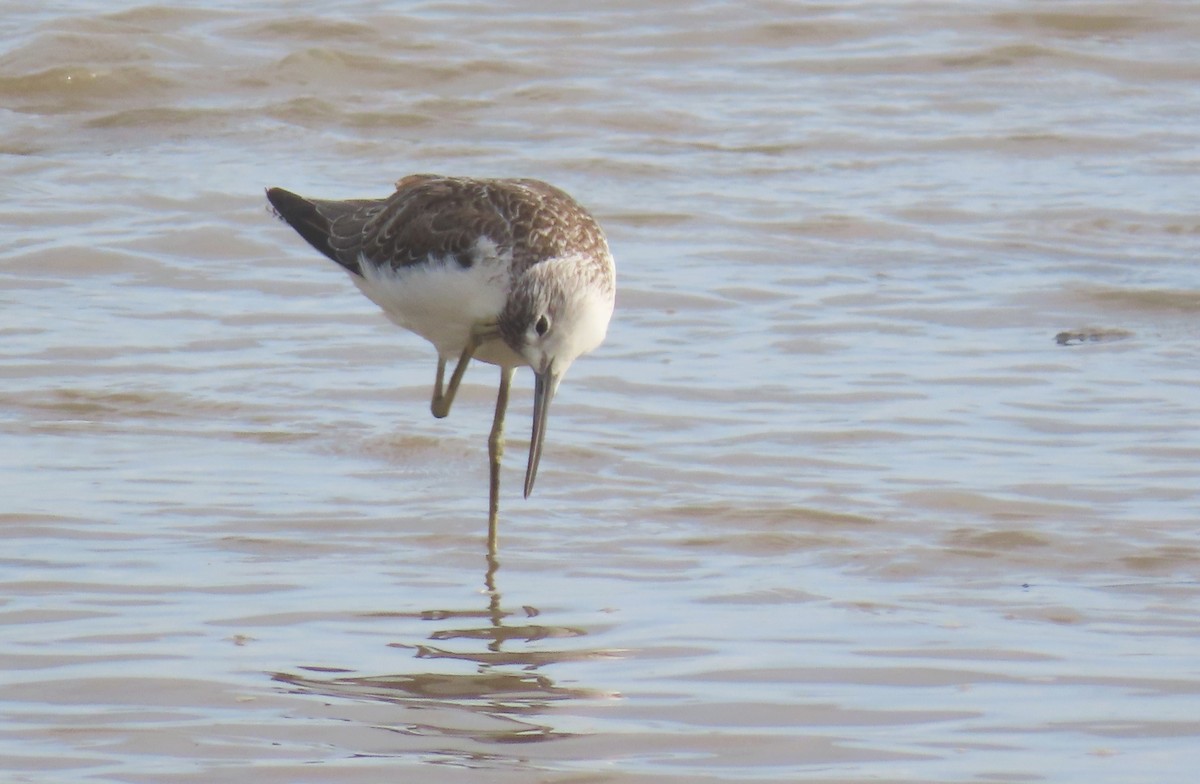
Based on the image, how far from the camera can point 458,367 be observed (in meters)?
6.77

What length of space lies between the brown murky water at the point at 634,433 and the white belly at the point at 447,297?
511 mm

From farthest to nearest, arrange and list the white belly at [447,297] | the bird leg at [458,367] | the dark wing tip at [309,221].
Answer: the dark wing tip at [309,221] < the bird leg at [458,367] < the white belly at [447,297]

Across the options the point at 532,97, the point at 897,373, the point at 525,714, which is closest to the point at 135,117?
the point at 532,97

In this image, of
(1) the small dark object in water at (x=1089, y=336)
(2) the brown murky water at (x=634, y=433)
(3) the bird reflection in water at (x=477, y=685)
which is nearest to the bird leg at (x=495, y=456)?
(2) the brown murky water at (x=634, y=433)

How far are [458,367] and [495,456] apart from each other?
14.4 inches

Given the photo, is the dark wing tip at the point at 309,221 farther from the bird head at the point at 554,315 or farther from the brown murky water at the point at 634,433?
the bird head at the point at 554,315

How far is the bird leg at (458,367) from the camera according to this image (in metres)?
6.36

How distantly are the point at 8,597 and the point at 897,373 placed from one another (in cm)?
389

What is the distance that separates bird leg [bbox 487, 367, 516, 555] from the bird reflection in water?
2.45 feet

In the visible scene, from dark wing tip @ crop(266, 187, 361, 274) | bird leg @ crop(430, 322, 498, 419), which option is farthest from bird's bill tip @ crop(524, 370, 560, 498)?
dark wing tip @ crop(266, 187, 361, 274)

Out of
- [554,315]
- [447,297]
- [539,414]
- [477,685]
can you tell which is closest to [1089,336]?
[539,414]

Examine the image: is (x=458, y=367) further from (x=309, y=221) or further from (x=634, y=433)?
(x=309, y=221)

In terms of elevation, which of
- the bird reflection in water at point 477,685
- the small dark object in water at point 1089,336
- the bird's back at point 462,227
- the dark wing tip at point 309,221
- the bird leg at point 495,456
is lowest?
the small dark object in water at point 1089,336

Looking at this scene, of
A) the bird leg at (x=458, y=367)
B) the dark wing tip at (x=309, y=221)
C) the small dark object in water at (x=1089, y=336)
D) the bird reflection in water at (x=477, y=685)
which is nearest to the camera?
the bird reflection in water at (x=477, y=685)
